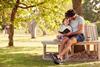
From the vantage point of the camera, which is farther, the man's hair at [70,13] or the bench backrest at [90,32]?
the bench backrest at [90,32]

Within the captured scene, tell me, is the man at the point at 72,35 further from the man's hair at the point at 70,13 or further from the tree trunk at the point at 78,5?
the tree trunk at the point at 78,5

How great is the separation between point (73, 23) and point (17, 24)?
1037 centimetres

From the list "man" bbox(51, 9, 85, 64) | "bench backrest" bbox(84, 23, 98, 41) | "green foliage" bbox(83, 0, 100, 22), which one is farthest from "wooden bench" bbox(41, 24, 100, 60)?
"green foliage" bbox(83, 0, 100, 22)

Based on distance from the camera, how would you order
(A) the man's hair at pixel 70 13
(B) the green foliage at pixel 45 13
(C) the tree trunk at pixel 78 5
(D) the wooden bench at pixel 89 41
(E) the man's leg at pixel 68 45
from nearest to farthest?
(E) the man's leg at pixel 68 45
(A) the man's hair at pixel 70 13
(D) the wooden bench at pixel 89 41
(C) the tree trunk at pixel 78 5
(B) the green foliage at pixel 45 13

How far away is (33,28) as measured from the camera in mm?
39062

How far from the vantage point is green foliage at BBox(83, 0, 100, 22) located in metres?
56.3

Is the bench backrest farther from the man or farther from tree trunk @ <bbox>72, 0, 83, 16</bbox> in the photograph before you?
tree trunk @ <bbox>72, 0, 83, 16</bbox>

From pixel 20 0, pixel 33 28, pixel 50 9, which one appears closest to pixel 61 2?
pixel 50 9

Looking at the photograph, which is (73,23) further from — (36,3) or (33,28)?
(33,28)

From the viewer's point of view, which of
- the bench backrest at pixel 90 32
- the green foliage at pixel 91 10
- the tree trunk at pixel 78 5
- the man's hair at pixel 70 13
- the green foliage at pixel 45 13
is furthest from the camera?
the green foliage at pixel 91 10

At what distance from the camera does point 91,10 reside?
187 ft

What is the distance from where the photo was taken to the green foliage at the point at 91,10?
185 ft

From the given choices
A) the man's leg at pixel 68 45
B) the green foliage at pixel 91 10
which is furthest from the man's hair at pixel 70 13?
the green foliage at pixel 91 10

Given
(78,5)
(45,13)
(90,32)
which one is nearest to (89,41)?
(90,32)
